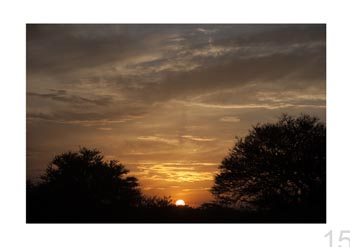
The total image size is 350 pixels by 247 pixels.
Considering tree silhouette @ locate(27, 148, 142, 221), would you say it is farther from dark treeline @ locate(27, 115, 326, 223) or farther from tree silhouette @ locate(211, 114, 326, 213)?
tree silhouette @ locate(211, 114, 326, 213)

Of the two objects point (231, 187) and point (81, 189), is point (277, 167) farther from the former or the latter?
point (81, 189)

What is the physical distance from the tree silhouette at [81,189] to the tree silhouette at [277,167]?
93.1 inches

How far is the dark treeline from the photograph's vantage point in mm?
13883

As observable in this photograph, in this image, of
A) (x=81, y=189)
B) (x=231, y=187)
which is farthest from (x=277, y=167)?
(x=81, y=189)

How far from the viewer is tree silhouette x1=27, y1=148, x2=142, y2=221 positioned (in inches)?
553

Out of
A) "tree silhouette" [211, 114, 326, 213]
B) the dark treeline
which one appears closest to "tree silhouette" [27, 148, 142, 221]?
the dark treeline

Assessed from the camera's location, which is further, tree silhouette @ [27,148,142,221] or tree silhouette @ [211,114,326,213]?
tree silhouette @ [211,114,326,213]

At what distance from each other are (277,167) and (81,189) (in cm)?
487

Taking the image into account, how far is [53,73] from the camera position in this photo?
14.7m

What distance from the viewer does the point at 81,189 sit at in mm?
16219

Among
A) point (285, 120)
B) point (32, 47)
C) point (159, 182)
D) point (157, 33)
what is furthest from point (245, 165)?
point (32, 47)

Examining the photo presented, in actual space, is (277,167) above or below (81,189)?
above

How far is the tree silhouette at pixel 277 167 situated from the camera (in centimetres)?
1609
